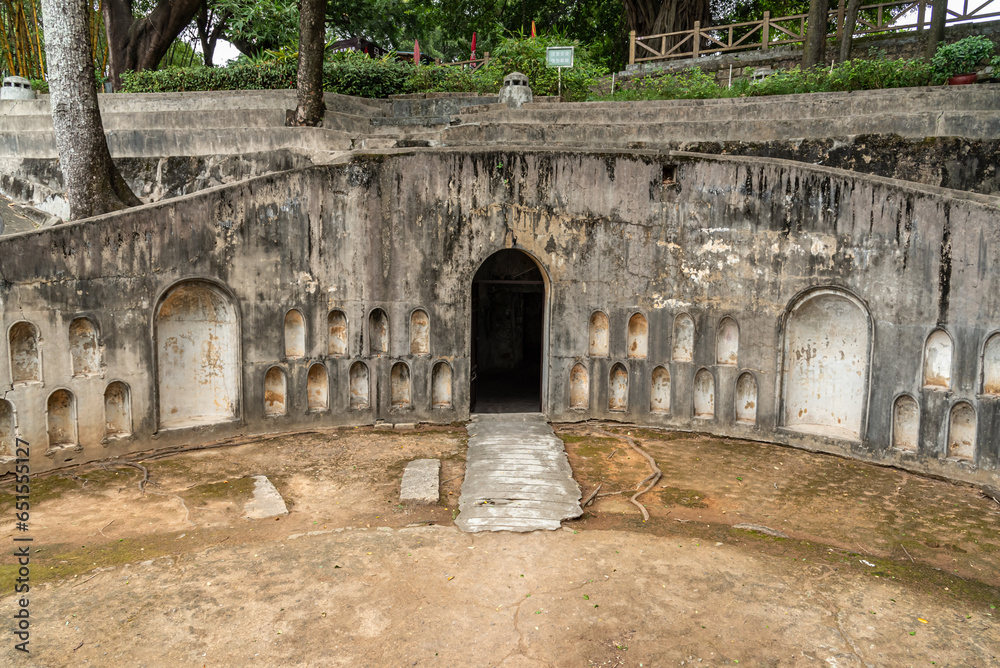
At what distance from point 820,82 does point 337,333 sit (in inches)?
436

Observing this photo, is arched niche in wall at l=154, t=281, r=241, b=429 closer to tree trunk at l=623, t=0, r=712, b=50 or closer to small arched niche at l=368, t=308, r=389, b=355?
small arched niche at l=368, t=308, r=389, b=355

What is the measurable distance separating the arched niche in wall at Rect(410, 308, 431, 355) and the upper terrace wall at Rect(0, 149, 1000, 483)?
0.11 ft

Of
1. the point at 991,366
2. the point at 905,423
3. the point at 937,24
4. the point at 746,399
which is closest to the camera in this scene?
the point at 991,366

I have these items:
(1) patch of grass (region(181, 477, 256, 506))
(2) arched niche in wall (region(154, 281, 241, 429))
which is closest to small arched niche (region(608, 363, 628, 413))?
(1) patch of grass (region(181, 477, 256, 506))

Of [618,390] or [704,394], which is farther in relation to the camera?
[618,390]

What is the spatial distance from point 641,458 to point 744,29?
20.6 meters

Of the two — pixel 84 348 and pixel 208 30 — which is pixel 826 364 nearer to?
pixel 84 348

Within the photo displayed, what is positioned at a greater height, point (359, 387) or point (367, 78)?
point (367, 78)

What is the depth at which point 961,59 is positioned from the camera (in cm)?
1348

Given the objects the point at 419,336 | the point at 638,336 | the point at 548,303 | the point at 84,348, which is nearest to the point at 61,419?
the point at 84,348

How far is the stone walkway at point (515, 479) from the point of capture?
7766mm

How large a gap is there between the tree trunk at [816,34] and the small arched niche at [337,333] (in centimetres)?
1256

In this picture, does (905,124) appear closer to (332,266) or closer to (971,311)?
(971,311)

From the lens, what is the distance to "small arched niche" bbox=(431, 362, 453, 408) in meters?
11.1
